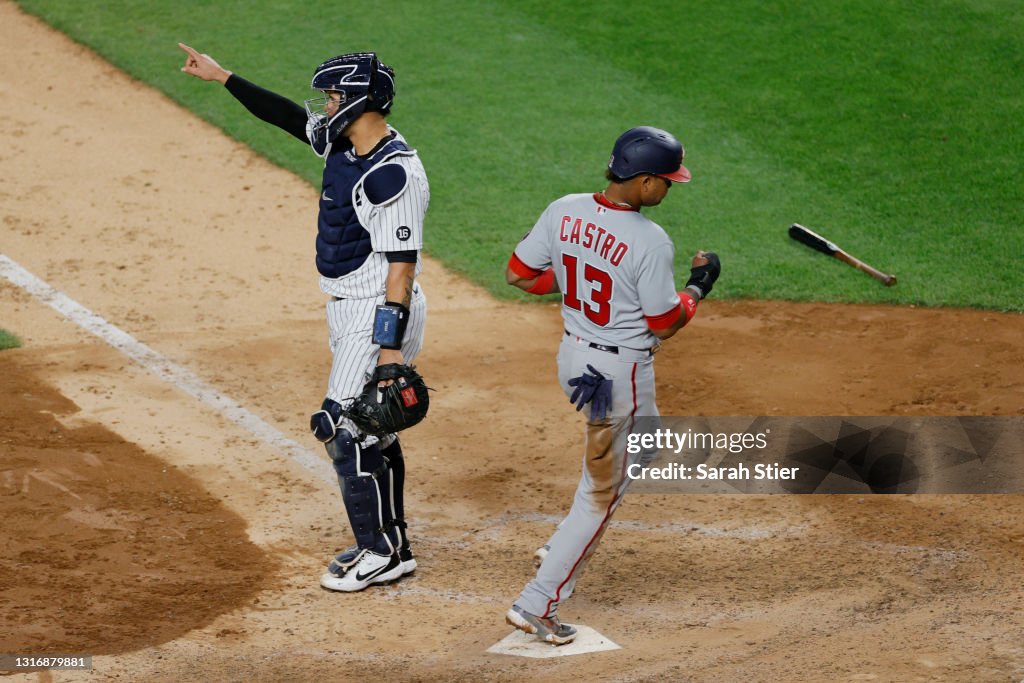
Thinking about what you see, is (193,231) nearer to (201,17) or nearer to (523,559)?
(201,17)

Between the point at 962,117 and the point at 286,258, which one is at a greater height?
the point at 962,117

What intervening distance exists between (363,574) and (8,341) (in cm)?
355

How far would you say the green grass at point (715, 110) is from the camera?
393 inches

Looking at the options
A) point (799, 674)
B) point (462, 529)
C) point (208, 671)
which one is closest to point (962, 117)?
point (462, 529)

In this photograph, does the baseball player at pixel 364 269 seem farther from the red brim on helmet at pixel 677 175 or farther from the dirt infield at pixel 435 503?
the red brim on helmet at pixel 677 175

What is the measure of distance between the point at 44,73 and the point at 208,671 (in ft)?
29.3

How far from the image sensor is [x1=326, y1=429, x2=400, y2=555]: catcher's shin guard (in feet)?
18.9

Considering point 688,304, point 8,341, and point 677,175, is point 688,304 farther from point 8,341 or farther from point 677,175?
point 8,341

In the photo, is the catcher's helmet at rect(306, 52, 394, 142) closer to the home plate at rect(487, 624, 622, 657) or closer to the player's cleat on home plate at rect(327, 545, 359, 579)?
the player's cleat on home plate at rect(327, 545, 359, 579)

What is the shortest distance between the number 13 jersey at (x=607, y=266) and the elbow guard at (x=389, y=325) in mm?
611

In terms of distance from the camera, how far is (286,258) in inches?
384

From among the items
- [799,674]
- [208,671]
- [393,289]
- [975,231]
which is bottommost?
[208,671]

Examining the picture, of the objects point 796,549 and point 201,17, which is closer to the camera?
point 796,549

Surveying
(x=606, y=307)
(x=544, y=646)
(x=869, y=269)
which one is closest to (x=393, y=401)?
(x=606, y=307)
